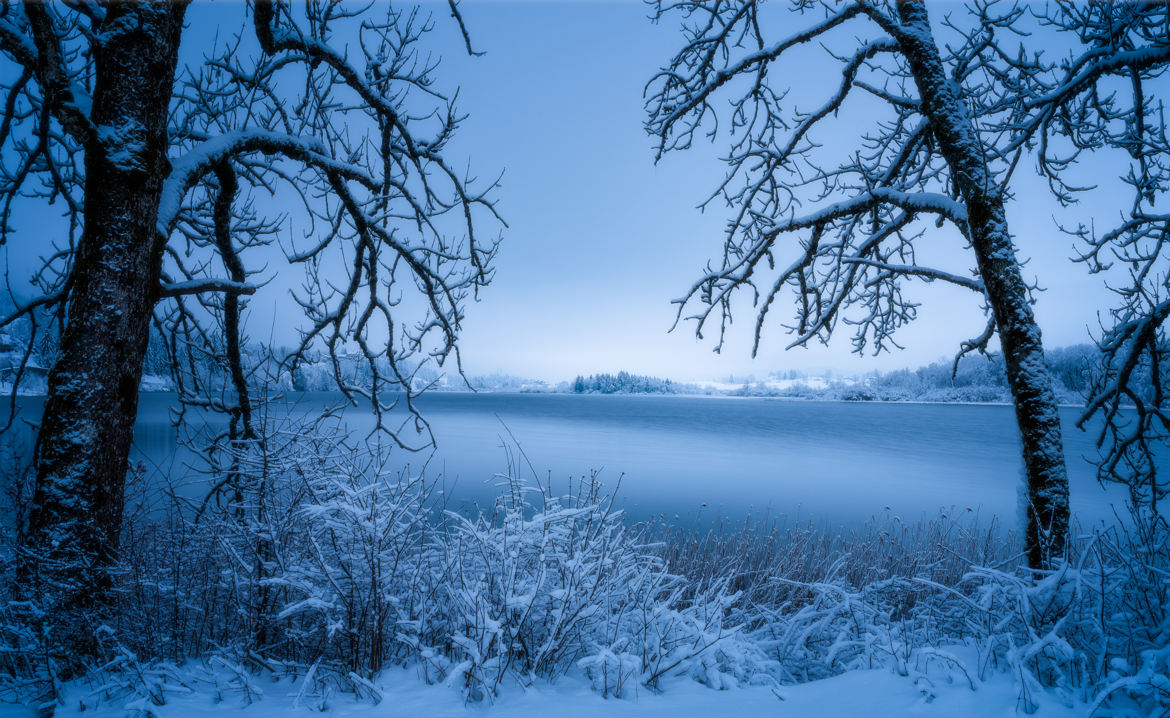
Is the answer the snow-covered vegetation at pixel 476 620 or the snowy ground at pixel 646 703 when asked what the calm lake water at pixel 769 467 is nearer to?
the snow-covered vegetation at pixel 476 620

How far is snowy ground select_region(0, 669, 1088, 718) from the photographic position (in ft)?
6.71

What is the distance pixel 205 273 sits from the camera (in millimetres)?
4801

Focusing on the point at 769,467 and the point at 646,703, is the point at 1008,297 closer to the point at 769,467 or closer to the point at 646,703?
the point at 646,703

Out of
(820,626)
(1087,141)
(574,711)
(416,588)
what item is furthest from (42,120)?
(1087,141)

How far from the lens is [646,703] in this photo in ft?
7.50

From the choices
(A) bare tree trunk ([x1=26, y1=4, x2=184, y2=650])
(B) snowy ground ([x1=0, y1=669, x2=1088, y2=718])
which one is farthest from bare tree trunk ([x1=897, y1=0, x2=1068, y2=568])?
(A) bare tree trunk ([x1=26, y1=4, x2=184, y2=650])

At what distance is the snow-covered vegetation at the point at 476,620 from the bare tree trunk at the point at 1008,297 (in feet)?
1.23

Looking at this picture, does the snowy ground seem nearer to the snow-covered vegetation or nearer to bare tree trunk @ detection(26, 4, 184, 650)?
the snow-covered vegetation

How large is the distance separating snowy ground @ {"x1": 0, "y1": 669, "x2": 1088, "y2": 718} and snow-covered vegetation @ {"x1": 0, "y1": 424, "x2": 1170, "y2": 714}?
1.8 inches

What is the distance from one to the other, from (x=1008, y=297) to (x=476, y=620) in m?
4.02

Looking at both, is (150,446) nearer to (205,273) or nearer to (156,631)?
(205,273)

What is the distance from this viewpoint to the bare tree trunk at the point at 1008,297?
3451 millimetres

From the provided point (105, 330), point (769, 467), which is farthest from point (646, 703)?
point (769, 467)

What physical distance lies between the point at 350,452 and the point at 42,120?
2.57 m
